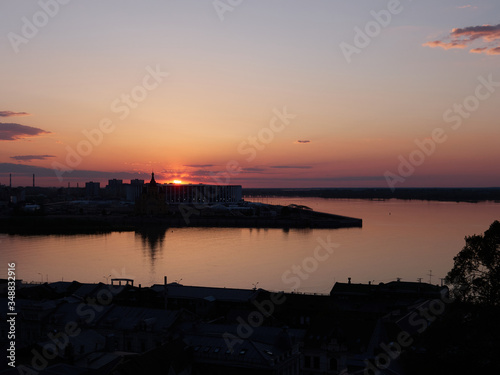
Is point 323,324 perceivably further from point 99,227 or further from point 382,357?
point 99,227

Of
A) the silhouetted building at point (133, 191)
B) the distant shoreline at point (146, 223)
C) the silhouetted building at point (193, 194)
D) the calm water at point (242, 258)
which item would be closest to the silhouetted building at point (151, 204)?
the distant shoreline at point (146, 223)

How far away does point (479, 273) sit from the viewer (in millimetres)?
6273

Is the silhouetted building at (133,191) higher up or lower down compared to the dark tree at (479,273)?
higher up

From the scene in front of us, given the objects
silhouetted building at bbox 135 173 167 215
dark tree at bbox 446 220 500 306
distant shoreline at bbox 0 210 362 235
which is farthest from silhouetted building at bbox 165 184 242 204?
dark tree at bbox 446 220 500 306

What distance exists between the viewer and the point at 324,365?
9266 mm

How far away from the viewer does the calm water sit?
63.3 ft

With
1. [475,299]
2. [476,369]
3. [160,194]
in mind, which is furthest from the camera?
[160,194]

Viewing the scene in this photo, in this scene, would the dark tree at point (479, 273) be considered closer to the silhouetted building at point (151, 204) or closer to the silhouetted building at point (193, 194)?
the silhouetted building at point (151, 204)

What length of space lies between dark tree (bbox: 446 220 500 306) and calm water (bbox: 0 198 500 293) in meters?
10.6

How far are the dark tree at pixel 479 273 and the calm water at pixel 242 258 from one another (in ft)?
34.8

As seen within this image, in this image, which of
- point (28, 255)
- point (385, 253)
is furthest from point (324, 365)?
point (28, 255)

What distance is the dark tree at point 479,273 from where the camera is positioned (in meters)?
5.87

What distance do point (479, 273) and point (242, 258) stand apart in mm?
19147

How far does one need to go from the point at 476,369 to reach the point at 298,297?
7.67 m
